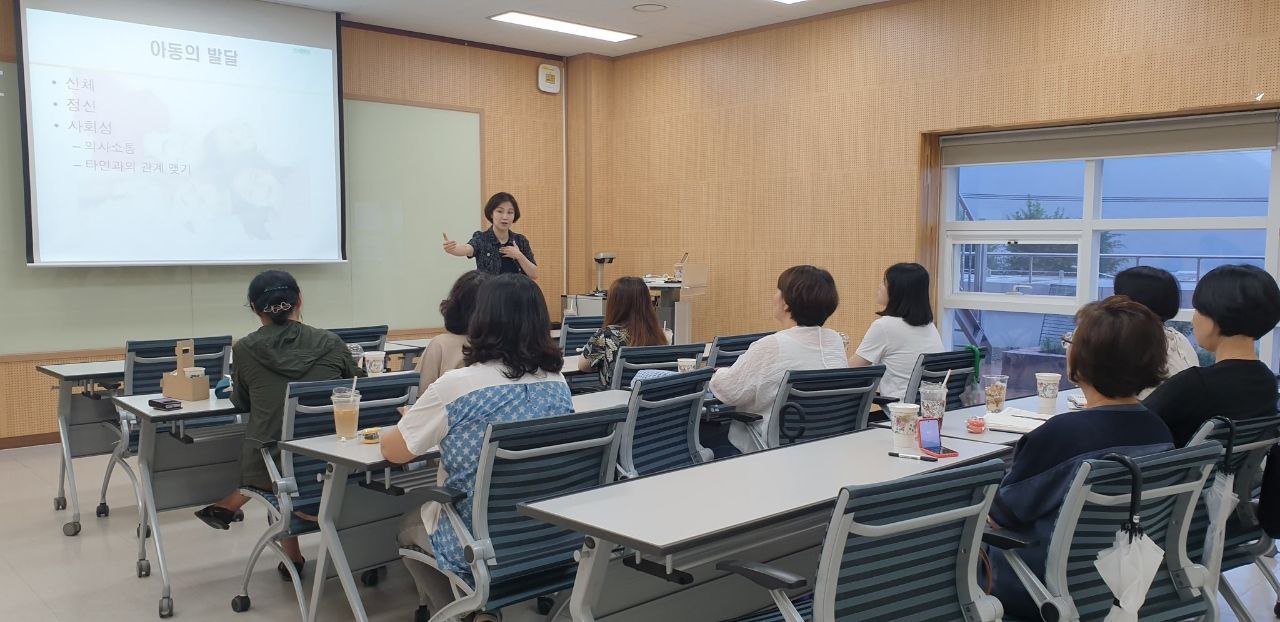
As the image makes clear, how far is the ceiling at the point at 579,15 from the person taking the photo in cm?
707

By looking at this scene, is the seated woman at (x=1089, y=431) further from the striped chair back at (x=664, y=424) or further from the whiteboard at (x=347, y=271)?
the whiteboard at (x=347, y=271)

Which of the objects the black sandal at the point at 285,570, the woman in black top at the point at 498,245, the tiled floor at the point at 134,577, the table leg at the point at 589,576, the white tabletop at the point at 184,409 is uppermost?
the woman in black top at the point at 498,245

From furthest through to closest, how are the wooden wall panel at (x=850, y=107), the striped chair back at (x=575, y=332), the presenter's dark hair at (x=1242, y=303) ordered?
the striped chair back at (x=575, y=332), the wooden wall panel at (x=850, y=107), the presenter's dark hair at (x=1242, y=303)

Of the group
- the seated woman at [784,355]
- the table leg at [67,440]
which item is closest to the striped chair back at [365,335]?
the table leg at [67,440]

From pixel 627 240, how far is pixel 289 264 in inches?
115

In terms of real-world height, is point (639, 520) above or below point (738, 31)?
below

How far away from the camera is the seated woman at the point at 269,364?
11.7 feet

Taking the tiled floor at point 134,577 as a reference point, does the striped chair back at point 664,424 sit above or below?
above

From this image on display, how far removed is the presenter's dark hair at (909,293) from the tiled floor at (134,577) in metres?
1.63

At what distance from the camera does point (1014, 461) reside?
2359 mm

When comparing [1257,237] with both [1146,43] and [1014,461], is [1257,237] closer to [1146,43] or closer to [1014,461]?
[1146,43]

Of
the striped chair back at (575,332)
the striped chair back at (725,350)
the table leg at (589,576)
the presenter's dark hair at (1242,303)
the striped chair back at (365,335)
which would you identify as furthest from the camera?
the striped chair back at (575,332)

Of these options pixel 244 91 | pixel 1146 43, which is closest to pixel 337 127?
pixel 244 91

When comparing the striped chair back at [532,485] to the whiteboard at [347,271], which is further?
the whiteboard at [347,271]
